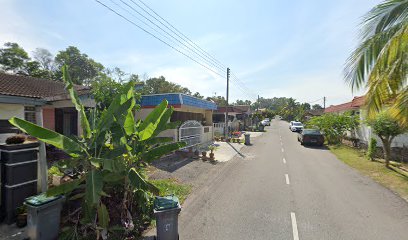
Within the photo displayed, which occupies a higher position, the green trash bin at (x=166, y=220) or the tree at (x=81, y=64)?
the tree at (x=81, y=64)

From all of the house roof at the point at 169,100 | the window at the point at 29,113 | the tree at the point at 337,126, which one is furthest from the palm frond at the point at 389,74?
the window at the point at 29,113

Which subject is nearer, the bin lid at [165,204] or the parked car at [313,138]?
the bin lid at [165,204]

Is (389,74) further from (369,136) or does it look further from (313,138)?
(313,138)

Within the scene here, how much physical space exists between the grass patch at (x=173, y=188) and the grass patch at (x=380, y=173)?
7387mm

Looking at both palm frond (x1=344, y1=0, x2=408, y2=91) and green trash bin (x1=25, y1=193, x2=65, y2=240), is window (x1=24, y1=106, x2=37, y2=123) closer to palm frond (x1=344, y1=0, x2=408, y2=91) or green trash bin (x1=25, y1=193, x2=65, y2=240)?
green trash bin (x1=25, y1=193, x2=65, y2=240)

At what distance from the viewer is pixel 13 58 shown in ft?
115

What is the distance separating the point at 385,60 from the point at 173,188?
784cm

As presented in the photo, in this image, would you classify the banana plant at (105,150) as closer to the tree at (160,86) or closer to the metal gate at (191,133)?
the metal gate at (191,133)

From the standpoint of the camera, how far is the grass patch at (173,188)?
25.0 ft

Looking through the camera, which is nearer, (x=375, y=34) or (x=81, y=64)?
(x=375, y=34)

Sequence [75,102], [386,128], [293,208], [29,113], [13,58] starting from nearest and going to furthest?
[75,102]
[293,208]
[386,128]
[29,113]
[13,58]

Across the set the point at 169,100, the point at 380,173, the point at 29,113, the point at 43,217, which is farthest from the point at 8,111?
the point at 380,173

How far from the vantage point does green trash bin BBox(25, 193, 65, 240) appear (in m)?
4.44

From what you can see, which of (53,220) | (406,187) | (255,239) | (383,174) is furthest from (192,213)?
(383,174)
